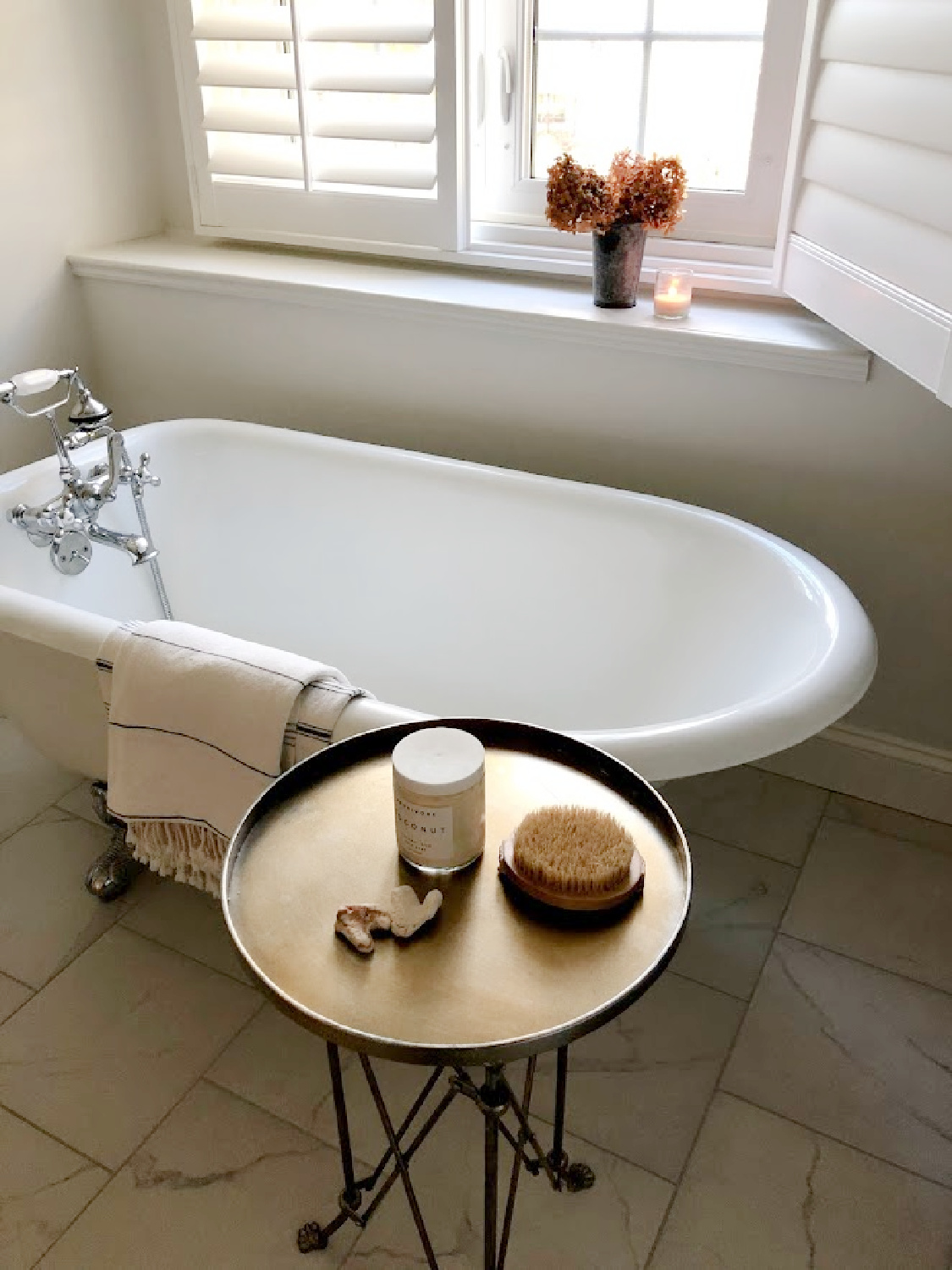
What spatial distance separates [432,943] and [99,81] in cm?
206

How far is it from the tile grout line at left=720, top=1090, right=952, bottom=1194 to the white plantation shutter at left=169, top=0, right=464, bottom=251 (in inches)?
61.1

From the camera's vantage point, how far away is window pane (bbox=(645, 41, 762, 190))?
1766 millimetres

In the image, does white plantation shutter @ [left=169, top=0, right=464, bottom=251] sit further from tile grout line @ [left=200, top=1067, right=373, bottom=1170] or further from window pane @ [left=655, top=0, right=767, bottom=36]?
tile grout line @ [left=200, top=1067, right=373, bottom=1170]

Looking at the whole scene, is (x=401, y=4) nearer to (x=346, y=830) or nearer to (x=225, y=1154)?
(x=346, y=830)

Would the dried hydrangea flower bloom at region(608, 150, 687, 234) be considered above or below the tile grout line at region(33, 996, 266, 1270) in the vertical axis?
above

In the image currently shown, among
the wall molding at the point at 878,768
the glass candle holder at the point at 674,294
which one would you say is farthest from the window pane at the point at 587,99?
the wall molding at the point at 878,768

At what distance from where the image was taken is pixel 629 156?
173 centimetres

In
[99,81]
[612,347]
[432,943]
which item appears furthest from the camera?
[99,81]

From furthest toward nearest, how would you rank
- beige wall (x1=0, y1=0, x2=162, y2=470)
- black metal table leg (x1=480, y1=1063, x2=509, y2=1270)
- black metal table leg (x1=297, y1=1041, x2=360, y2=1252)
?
beige wall (x1=0, y1=0, x2=162, y2=470) < black metal table leg (x1=297, y1=1041, x2=360, y2=1252) < black metal table leg (x1=480, y1=1063, x2=509, y2=1270)

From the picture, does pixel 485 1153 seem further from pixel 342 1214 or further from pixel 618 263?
pixel 618 263

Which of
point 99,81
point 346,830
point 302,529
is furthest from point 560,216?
point 346,830

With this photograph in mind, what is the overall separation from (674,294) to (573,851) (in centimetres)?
120

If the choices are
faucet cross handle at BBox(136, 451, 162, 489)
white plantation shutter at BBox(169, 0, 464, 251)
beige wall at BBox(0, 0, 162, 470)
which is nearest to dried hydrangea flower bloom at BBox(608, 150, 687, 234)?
Answer: white plantation shutter at BBox(169, 0, 464, 251)

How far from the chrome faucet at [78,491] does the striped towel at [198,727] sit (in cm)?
43
